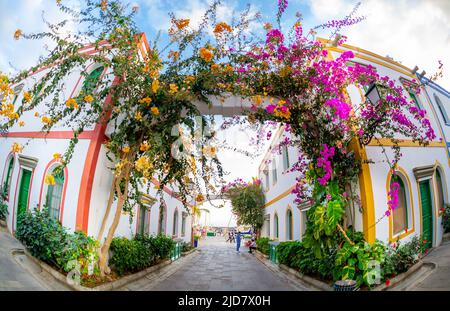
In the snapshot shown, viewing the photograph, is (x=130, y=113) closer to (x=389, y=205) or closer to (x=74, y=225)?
(x=74, y=225)

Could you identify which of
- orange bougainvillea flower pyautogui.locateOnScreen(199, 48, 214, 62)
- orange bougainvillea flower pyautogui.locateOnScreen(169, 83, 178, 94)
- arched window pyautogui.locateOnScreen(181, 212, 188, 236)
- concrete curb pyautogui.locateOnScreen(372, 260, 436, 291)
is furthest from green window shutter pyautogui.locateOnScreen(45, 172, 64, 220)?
arched window pyautogui.locateOnScreen(181, 212, 188, 236)

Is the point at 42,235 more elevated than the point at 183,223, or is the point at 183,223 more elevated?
the point at 42,235

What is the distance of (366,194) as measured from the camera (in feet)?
14.2

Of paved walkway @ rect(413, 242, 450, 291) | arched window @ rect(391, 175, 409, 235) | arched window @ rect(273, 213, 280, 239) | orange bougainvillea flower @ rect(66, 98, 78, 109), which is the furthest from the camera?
arched window @ rect(273, 213, 280, 239)

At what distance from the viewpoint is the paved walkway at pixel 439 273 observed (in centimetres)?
351

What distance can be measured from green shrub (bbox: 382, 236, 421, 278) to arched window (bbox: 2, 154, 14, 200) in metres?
6.37

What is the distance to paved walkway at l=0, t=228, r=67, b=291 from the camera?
11.0ft

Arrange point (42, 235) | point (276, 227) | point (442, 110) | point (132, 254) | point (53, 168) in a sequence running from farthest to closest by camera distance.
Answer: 1. point (276, 227)
2. point (442, 110)
3. point (132, 254)
4. point (53, 168)
5. point (42, 235)

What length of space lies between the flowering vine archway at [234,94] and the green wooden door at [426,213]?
3.28 feet

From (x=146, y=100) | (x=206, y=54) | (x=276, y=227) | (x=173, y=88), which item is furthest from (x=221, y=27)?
(x=276, y=227)

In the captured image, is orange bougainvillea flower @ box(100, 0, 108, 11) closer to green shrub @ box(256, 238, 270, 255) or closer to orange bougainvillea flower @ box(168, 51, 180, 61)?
orange bougainvillea flower @ box(168, 51, 180, 61)

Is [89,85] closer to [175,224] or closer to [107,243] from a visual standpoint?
[107,243]

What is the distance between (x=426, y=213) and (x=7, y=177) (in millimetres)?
7467
